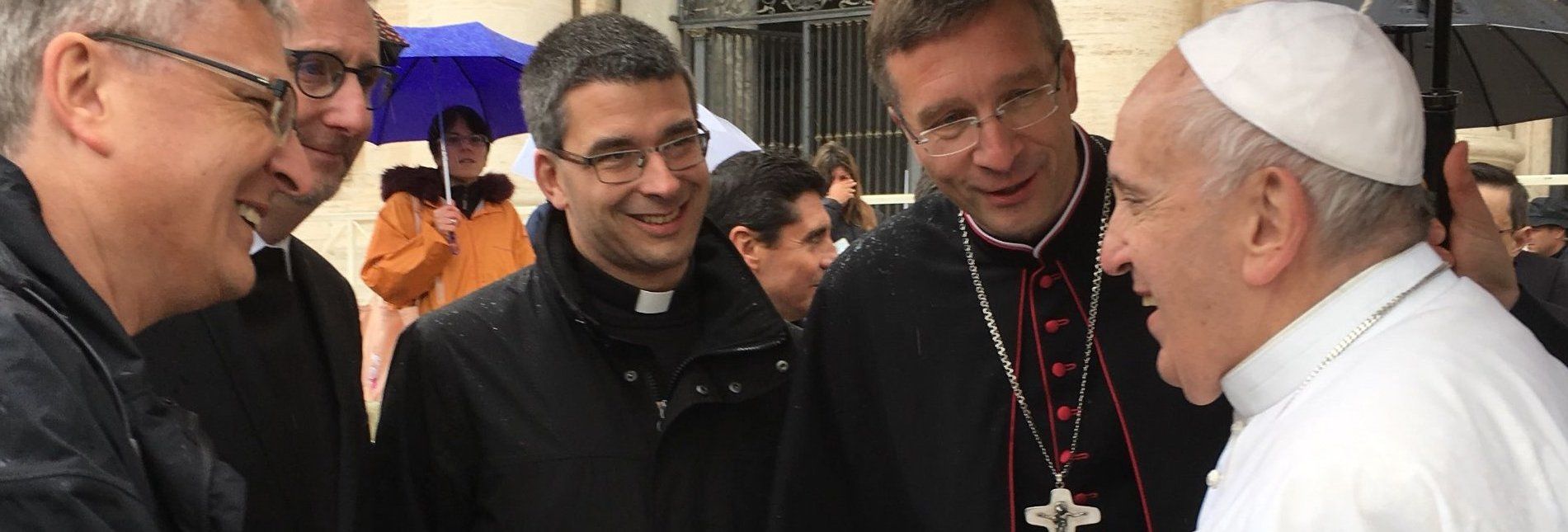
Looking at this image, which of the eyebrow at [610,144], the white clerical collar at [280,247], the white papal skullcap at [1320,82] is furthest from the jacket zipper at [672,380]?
the white papal skullcap at [1320,82]

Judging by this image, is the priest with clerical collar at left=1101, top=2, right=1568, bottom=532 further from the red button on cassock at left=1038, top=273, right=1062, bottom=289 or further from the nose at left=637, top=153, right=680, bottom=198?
the nose at left=637, top=153, right=680, bottom=198

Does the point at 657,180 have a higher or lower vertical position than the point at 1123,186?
lower

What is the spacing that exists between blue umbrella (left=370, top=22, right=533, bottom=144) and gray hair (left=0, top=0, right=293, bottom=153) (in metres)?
4.58

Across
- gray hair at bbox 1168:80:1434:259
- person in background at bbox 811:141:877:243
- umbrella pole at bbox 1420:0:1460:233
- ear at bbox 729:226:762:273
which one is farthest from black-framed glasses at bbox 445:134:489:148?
gray hair at bbox 1168:80:1434:259

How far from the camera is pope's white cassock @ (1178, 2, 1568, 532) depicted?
1707 mm

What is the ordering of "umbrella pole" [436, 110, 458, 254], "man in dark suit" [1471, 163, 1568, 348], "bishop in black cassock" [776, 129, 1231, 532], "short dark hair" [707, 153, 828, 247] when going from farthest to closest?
"umbrella pole" [436, 110, 458, 254], "man in dark suit" [1471, 163, 1568, 348], "short dark hair" [707, 153, 828, 247], "bishop in black cassock" [776, 129, 1231, 532]

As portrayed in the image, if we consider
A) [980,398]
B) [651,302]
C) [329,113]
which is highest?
[329,113]

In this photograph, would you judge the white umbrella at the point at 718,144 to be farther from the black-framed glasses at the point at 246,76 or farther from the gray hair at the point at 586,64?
the black-framed glasses at the point at 246,76

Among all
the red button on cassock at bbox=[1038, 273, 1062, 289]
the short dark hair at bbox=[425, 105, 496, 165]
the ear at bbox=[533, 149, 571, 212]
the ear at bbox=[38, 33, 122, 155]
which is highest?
the ear at bbox=[38, 33, 122, 155]

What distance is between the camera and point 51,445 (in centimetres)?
157

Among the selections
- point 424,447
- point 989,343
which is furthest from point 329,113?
point 989,343

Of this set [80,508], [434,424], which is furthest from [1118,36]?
[80,508]

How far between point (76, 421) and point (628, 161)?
1764mm

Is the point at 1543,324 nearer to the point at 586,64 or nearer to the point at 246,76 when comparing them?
the point at 586,64
